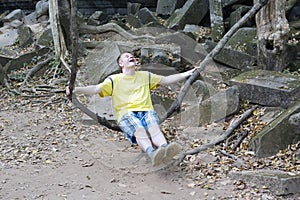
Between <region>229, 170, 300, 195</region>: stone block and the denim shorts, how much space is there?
108 centimetres

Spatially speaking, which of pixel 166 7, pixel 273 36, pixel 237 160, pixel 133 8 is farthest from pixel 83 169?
pixel 133 8

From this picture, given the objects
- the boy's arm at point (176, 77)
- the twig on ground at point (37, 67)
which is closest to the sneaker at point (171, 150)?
the boy's arm at point (176, 77)

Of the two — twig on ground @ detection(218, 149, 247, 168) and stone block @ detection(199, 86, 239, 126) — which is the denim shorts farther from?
stone block @ detection(199, 86, 239, 126)

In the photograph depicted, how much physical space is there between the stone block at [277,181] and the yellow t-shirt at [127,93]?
1279mm

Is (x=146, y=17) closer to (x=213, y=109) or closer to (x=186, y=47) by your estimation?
(x=186, y=47)

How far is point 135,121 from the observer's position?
175 inches

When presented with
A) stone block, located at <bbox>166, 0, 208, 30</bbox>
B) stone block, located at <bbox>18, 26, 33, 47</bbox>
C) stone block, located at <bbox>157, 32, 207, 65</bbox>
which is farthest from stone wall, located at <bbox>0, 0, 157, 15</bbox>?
stone block, located at <bbox>157, 32, 207, 65</bbox>

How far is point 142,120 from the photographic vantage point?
14.8 feet

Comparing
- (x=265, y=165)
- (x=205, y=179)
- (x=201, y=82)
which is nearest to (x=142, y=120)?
(x=205, y=179)

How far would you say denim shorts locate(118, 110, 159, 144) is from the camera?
4453 mm

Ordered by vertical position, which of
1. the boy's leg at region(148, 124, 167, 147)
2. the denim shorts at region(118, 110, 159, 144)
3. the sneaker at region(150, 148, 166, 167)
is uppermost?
the denim shorts at region(118, 110, 159, 144)

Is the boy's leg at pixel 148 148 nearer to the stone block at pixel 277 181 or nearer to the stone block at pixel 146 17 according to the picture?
the stone block at pixel 277 181

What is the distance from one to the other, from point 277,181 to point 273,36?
2946 millimetres

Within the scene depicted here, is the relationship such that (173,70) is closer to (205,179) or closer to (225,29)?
(225,29)
